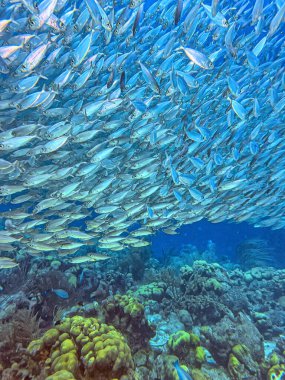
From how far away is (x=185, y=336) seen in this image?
487 centimetres

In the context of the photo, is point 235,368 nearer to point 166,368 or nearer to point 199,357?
point 199,357

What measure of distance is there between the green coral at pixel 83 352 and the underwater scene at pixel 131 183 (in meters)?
0.02

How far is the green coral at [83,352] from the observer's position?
3197 millimetres

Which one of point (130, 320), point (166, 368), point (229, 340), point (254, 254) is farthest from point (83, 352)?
point (254, 254)

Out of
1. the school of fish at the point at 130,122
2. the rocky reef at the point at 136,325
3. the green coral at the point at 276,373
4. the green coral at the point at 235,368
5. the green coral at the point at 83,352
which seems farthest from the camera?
the school of fish at the point at 130,122

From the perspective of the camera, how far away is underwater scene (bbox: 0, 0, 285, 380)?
459cm

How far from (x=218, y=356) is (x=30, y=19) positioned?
22.7ft

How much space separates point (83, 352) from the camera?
→ 337 cm

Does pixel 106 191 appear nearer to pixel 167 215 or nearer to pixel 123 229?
pixel 123 229

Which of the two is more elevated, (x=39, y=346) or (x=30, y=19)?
(x=30, y=19)

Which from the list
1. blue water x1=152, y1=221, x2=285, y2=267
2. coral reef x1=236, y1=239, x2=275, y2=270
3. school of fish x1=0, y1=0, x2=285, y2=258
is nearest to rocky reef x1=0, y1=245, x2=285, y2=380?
school of fish x1=0, y1=0, x2=285, y2=258

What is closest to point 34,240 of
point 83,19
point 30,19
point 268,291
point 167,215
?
point 167,215

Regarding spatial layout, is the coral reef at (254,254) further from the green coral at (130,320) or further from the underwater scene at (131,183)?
the green coral at (130,320)

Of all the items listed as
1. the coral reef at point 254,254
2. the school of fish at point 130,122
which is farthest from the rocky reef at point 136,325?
the coral reef at point 254,254
